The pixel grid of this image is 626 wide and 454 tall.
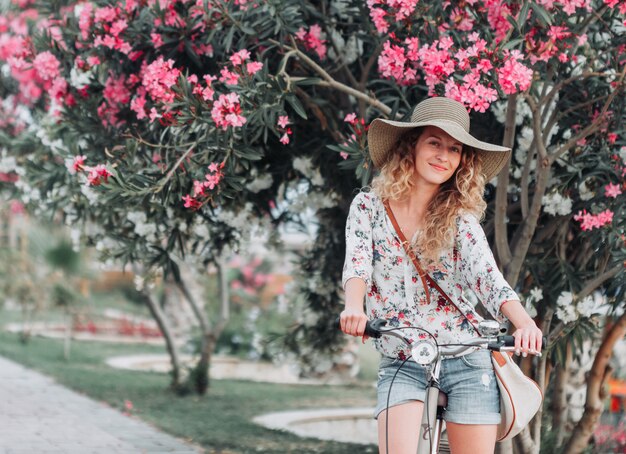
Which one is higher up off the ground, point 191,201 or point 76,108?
point 76,108

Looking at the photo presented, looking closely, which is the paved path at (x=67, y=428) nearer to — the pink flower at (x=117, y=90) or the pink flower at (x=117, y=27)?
the pink flower at (x=117, y=90)

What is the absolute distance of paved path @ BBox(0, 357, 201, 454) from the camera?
6809 millimetres

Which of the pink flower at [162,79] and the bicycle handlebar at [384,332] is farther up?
the pink flower at [162,79]

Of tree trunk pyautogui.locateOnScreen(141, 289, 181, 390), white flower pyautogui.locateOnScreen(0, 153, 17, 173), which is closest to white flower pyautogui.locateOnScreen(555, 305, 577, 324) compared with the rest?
white flower pyautogui.locateOnScreen(0, 153, 17, 173)

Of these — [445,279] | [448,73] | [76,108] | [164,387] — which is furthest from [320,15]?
[164,387]

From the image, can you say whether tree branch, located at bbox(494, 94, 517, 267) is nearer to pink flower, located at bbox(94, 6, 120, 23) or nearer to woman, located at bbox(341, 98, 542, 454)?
woman, located at bbox(341, 98, 542, 454)

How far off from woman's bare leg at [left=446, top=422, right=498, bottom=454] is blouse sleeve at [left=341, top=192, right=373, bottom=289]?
61cm

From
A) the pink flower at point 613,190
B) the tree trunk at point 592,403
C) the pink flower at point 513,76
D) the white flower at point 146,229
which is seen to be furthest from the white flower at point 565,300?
the white flower at point 146,229

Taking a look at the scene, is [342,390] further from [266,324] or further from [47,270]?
[47,270]

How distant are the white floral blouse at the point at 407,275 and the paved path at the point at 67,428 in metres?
3.75

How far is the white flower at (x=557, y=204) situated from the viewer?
520 centimetres

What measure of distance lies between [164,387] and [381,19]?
7140 mm

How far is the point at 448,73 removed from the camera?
183 inches

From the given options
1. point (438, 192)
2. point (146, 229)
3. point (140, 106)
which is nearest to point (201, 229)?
point (146, 229)
